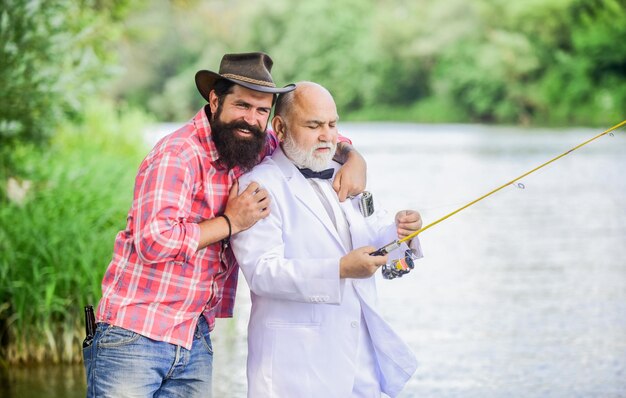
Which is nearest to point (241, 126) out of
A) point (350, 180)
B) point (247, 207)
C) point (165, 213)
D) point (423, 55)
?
point (247, 207)

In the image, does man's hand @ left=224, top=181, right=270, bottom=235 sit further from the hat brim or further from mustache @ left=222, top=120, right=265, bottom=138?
the hat brim

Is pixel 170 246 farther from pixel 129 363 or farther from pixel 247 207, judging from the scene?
pixel 129 363

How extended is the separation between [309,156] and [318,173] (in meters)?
0.12

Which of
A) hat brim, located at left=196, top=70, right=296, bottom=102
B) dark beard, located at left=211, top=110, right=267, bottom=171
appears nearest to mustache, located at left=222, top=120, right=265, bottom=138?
dark beard, located at left=211, top=110, right=267, bottom=171

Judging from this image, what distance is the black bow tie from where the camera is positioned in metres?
4.36

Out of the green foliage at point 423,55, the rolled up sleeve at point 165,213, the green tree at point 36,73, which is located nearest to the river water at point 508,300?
the rolled up sleeve at point 165,213

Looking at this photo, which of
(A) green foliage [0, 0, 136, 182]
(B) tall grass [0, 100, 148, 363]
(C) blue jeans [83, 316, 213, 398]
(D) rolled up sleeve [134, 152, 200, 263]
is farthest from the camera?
(A) green foliage [0, 0, 136, 182]

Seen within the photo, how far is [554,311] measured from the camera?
984 cm

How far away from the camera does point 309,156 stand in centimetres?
429

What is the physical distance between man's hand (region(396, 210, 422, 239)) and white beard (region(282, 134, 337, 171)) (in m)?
0.33

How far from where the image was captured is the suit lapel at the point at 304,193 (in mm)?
4258

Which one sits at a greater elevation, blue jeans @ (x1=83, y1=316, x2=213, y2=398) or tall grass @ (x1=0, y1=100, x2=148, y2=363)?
tall grass @ (x1=0, y1=100, x2=148, y2=363)

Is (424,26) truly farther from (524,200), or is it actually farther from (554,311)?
(554,311)

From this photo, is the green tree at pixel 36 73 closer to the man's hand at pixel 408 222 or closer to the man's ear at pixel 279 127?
the man's ear at pixel 279 127
